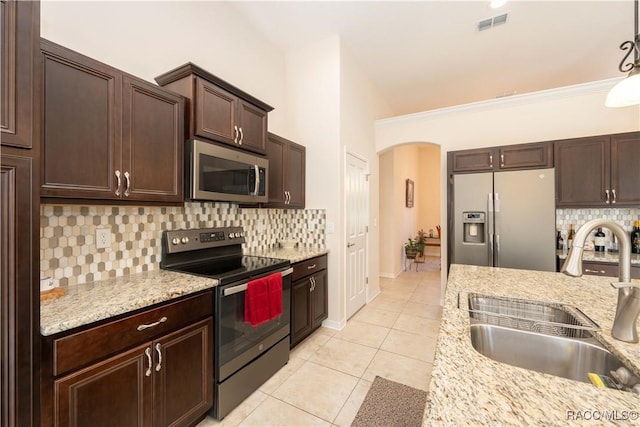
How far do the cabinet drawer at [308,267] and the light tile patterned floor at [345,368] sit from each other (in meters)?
0.74

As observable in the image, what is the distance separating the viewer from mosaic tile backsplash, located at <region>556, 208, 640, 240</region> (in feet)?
10.3

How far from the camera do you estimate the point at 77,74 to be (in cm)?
136

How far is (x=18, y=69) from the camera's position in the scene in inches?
37.4

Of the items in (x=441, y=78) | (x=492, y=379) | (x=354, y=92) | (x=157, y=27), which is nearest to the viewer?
(x=492, y=379)

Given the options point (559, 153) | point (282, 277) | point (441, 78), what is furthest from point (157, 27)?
point (559, 153)

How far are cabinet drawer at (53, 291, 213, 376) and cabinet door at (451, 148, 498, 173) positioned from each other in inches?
133

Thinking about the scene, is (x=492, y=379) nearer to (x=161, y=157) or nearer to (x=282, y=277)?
(x=282, y=277)

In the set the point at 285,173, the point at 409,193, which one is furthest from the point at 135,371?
the point at 409,193

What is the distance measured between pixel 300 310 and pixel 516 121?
3.74m

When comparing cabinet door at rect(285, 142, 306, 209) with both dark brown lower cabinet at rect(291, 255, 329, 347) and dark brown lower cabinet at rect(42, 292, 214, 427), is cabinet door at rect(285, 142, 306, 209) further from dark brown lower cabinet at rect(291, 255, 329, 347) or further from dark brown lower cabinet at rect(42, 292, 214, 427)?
dark brown lower cabinet at rect(42, 292, 214, 427)

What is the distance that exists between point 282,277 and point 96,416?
4.27 ft

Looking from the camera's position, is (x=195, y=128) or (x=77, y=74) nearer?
(x=77, y=74)

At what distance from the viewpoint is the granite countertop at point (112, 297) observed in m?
1.12

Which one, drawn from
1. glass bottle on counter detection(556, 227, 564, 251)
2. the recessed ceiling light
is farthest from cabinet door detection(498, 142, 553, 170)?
the recessed ceiling light
